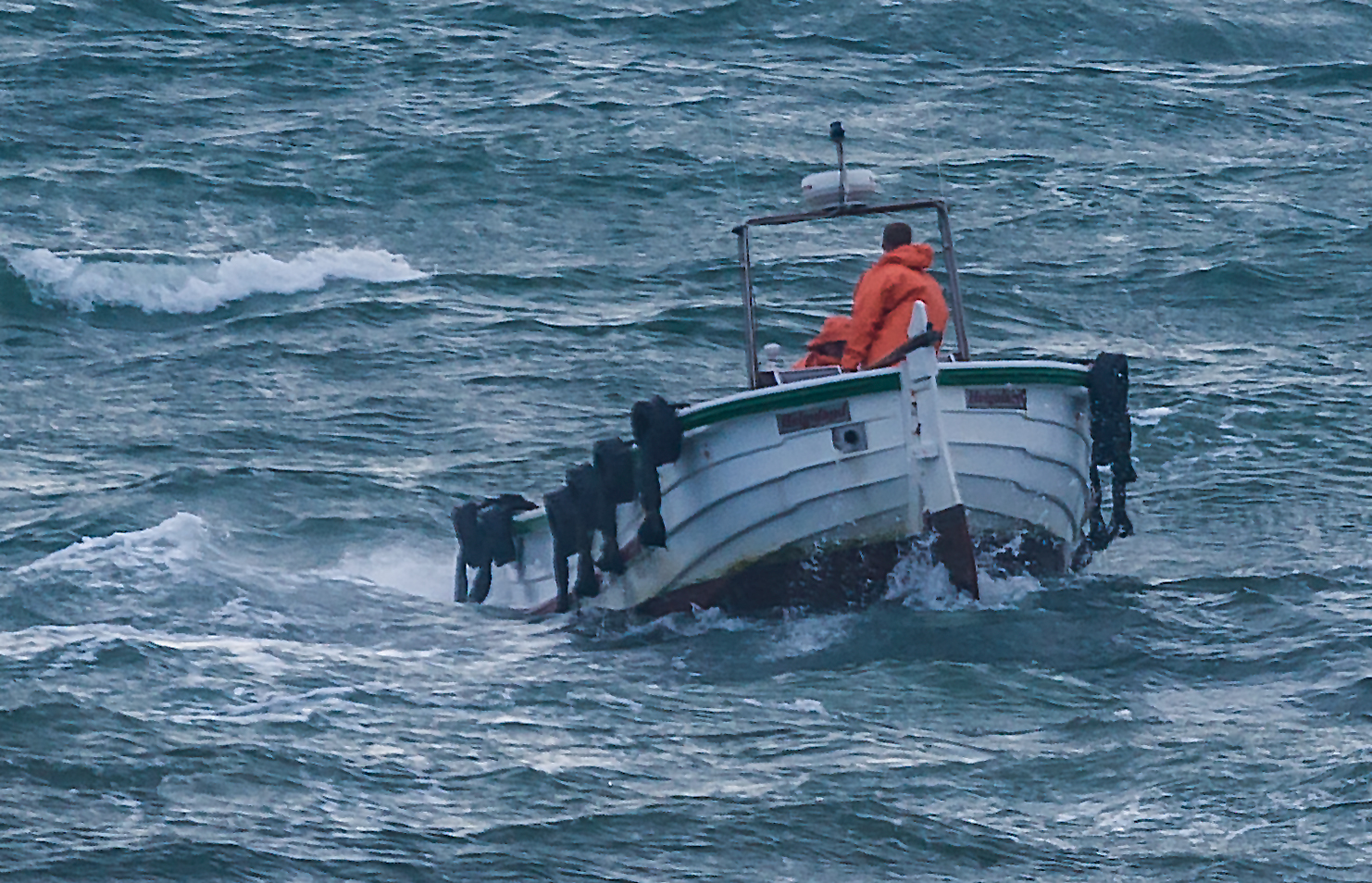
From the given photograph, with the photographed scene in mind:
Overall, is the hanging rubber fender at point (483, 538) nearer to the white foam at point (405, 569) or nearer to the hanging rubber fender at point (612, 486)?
the white foam at point (405, 569)

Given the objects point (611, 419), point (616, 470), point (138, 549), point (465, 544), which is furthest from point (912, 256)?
point (611, 419)

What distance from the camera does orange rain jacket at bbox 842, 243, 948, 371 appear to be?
13.7 meters

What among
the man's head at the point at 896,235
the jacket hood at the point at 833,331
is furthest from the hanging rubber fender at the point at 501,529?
the man's head at the point at 896,235

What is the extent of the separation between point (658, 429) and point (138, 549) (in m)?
4.37

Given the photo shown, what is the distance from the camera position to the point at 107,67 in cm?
2888

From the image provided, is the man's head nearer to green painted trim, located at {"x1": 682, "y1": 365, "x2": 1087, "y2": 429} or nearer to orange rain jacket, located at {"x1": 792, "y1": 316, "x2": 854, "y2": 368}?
orange rain jacket, located at {"x1": 792, "y1": 316, "x2": 854, "y2": 368}

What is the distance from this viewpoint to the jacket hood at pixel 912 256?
13.9m

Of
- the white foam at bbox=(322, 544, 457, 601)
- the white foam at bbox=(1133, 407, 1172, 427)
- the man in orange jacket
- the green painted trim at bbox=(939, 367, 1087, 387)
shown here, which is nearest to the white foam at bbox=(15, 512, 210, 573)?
the white foam at bbox=(322, 544, 457, 601)

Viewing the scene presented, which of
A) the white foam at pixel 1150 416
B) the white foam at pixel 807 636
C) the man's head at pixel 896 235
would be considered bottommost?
the white foam at pixel 807 636

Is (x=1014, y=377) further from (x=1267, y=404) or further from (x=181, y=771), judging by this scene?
(x=1267, y=404)

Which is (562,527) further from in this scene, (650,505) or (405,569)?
(405,569)

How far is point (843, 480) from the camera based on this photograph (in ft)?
42.9

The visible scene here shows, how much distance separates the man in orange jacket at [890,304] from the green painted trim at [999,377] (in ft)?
1.97

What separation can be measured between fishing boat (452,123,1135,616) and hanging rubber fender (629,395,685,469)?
1 cm
